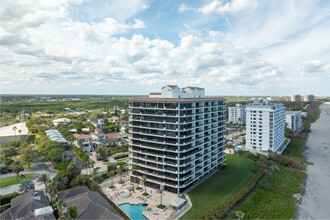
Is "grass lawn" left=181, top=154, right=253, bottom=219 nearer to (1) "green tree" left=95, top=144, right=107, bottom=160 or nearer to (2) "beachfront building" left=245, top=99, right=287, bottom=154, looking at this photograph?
(2) "beachfront building" left=245, top=99, right=287, bottom=154

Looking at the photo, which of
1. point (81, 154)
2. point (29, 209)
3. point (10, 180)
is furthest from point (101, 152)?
point (29, 209)

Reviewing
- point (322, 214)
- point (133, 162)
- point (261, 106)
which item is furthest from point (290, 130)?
point (133, 162)

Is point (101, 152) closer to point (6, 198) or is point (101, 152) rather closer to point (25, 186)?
point (25, 186)

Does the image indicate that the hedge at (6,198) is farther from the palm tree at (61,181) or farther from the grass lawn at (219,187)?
the grass lawn at (219,187)

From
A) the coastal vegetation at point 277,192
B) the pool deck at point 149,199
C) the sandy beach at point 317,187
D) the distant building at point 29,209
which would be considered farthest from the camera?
the sandy beach at point 317,187

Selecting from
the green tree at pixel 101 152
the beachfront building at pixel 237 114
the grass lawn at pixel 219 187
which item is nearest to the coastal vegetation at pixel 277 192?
the grass lawn at pixel 219 187

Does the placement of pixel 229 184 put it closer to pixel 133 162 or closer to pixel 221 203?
pixel 221 203

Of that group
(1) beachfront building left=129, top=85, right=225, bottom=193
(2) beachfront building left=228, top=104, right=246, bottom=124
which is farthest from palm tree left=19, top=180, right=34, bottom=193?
(2) beachfront building left=228, top=104, right=246, bottom=124
